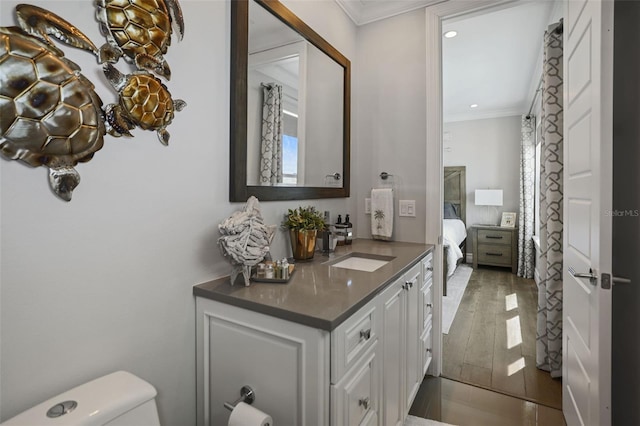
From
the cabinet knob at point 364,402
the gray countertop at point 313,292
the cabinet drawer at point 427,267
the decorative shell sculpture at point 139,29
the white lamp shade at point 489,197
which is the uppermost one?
the decorative shell sculpture at point 139,29

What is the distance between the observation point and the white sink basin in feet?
6.02

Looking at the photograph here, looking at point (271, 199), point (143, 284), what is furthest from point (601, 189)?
point (143, 284)

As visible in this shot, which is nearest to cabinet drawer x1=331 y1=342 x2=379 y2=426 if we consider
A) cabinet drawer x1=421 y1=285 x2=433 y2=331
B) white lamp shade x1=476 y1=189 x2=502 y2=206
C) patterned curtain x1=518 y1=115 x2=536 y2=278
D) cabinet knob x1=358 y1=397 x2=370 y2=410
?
cabinet knob x1=358 y1=397 x2=370 y2=410

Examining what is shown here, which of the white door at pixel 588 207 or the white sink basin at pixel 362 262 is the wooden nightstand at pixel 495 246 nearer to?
the white door at pixel 588 207

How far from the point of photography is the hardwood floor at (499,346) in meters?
2.14

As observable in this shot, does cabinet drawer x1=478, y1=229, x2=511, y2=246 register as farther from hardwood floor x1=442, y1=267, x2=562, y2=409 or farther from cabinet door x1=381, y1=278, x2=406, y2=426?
cabinet door x1=381, y1=278, x2=406, y2=426

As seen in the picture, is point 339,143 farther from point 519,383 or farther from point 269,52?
point 519,383

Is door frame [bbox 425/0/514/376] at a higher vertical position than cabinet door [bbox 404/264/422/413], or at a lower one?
higher

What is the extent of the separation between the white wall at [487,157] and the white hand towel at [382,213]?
4.20 meters

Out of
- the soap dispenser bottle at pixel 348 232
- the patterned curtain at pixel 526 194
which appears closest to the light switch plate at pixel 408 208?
the soap dispenser bottle at pixel 348 232

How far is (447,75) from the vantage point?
4051mm

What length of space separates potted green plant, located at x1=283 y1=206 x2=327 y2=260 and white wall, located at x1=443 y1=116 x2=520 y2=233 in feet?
16.4

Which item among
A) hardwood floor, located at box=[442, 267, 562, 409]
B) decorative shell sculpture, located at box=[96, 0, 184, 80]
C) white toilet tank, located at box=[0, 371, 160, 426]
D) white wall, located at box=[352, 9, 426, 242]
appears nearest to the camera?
white toilet tank, located at box=[0, 371, 160, 426]

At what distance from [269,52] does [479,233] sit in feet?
15.8
